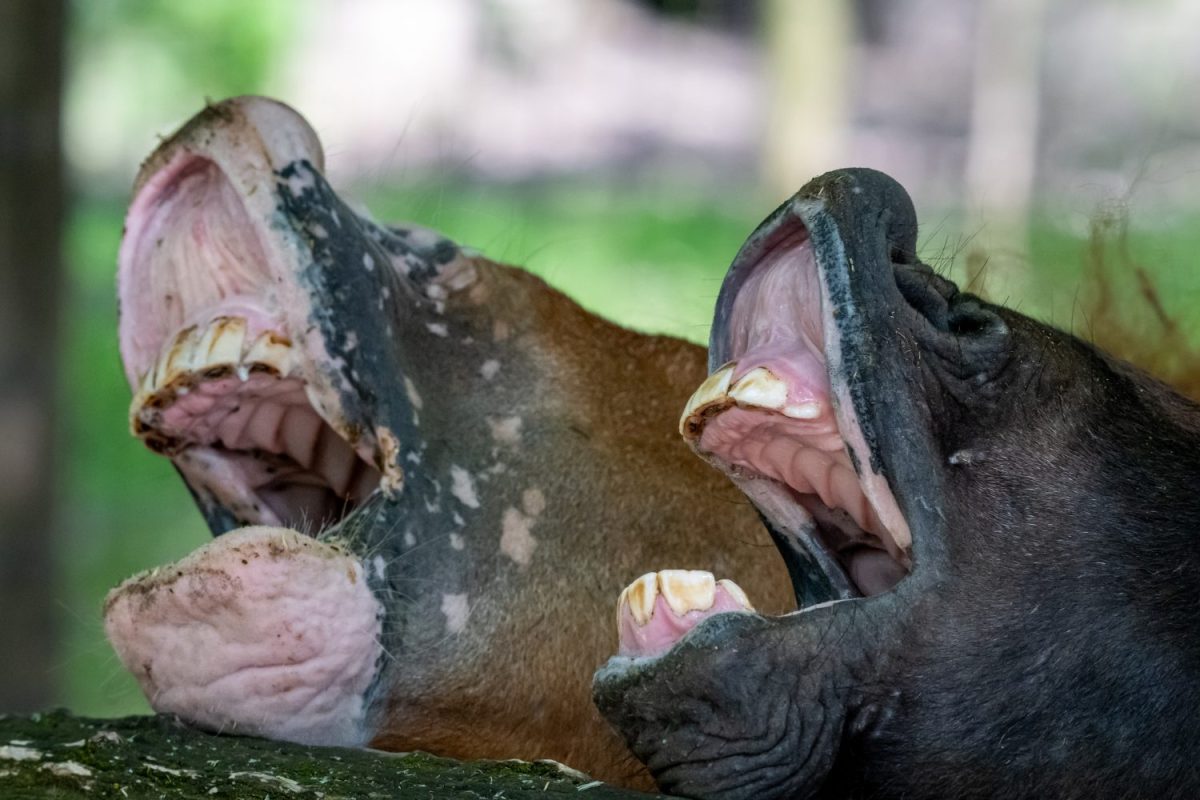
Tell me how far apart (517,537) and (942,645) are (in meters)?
1.04

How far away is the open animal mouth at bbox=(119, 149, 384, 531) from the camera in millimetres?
2900

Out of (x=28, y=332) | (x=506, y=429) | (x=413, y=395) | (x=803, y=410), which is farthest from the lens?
(x=28, y=332)

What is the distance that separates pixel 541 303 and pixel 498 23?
12.6 meters

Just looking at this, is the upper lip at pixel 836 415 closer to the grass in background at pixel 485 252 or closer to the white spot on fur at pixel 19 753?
the grass in background at pixel 485 252

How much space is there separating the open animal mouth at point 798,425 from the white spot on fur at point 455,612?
66 centimetres

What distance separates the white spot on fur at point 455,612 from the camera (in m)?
2.96

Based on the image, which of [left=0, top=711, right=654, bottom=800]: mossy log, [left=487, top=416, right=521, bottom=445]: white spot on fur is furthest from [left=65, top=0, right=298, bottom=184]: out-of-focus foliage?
[left=0, top=711, right=654, bottom=800]: mossy log

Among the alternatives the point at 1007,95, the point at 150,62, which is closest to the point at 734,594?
the point at 150,62

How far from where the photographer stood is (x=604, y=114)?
15.3 m

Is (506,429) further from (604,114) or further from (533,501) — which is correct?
(604,114)

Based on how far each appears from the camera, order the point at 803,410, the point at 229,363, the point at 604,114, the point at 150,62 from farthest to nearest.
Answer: the point at 604,114 < the point at 150,62 < the point at 229,363 < the point at 803,410

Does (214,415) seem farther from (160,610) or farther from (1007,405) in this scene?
(1007,405)

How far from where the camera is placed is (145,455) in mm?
8531

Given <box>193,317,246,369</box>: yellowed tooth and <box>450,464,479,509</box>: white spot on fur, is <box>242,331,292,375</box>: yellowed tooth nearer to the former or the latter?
<box>193,317,246,369</box>: yellowed tooth
